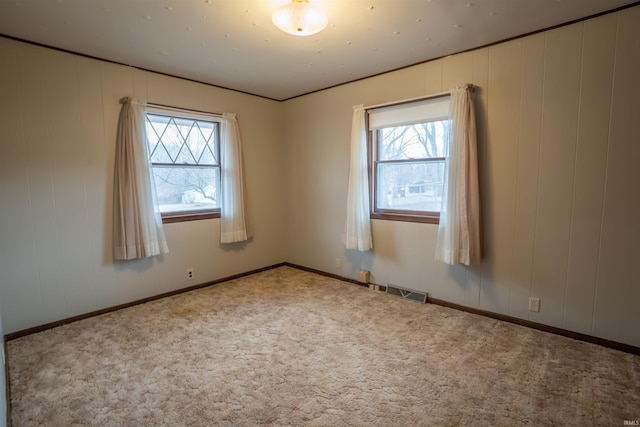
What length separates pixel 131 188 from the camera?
3.27m

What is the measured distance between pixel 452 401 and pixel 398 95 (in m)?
2.89

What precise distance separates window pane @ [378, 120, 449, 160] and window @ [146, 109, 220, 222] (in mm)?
2105

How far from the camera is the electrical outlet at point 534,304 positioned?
281cm

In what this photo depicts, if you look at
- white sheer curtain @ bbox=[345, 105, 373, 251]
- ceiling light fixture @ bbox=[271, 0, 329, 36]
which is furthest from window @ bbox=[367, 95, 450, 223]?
ceiling light fixture @ bbox=[271, 0, 329, 36]

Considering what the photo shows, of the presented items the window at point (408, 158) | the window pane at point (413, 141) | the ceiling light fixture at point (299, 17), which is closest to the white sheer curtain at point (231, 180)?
the window at point (408, 158)

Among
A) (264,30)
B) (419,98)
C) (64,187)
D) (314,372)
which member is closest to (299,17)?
(264,30)

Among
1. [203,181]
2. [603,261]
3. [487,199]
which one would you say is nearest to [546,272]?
[603,261]

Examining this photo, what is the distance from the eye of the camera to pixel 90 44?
282cm

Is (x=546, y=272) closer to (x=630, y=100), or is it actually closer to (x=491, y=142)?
(x=491, y=142)

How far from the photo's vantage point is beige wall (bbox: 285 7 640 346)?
240 centimetres

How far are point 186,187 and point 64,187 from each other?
120cm

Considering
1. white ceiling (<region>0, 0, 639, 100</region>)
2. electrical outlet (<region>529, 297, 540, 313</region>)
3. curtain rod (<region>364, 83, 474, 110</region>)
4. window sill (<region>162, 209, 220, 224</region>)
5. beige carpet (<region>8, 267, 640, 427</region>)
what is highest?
white ceiling (<region>0, 0, 639, 100</region>)

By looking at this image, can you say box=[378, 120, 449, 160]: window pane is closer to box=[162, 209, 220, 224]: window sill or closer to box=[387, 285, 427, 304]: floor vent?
box=[387, 285, 427, 304]: floor vent

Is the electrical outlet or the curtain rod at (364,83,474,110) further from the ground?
the curtain rod at (364,83,474,110)
